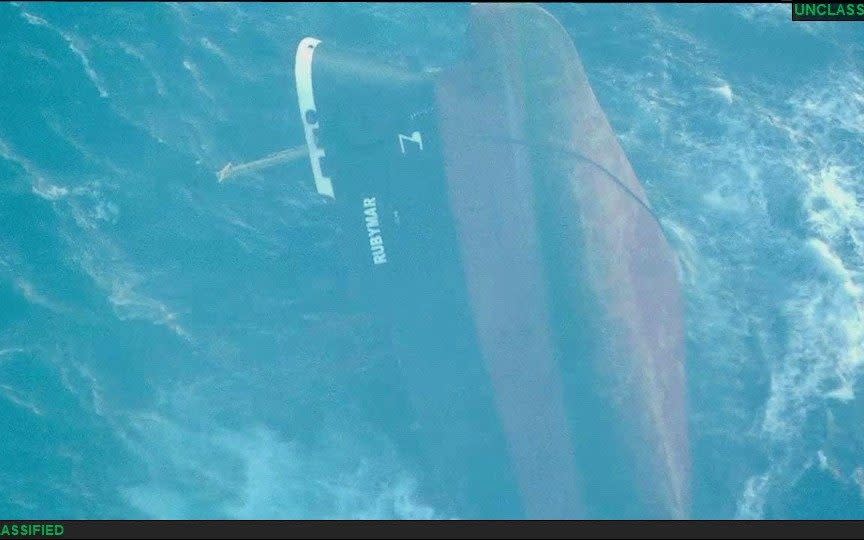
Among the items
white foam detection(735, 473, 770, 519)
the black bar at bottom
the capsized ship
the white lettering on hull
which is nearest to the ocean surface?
white foam detection(735, 473, 770, 519)

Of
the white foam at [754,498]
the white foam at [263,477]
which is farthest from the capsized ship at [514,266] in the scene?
the white foam at [263,477]

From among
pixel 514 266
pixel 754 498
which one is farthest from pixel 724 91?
pixel 754 498

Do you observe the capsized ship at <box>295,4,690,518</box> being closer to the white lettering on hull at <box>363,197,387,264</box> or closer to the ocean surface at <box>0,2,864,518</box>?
the white lettering on hull at <box>363,197,387,264</box>

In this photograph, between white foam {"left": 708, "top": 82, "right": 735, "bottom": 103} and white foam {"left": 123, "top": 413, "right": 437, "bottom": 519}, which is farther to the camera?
white foam {"left": 708, "top": 82, "right": 735, "bottom": 103}

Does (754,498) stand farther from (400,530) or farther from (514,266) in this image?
(400,530)

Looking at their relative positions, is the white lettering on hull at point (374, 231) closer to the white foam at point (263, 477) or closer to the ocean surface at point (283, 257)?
the ocean surface at point (283, 257)

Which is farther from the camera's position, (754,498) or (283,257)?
(283,257)

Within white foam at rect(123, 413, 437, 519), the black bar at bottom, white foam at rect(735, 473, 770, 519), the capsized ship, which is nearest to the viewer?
the black bar at bottom
